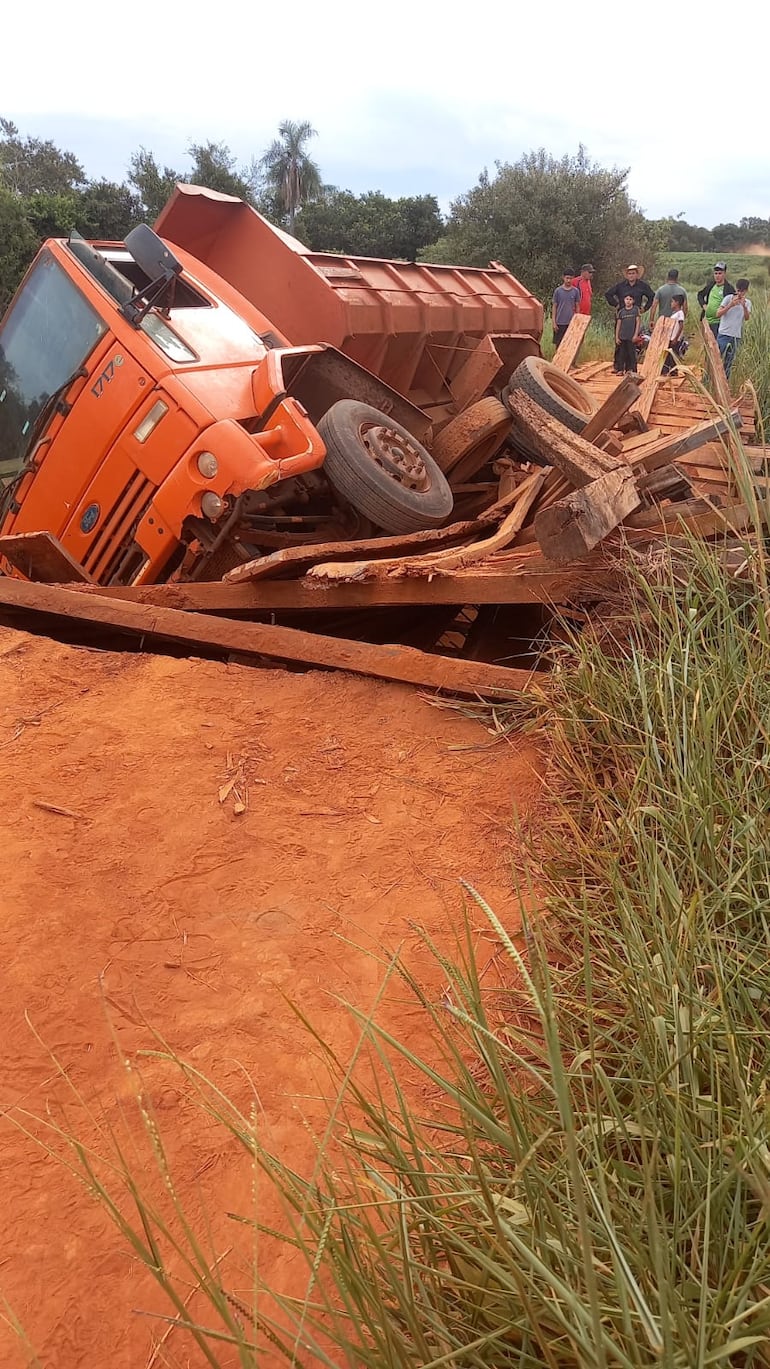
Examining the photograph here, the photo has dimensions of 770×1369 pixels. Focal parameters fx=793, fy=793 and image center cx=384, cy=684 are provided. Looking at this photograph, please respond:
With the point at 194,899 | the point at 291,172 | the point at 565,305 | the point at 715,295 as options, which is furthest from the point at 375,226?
the point at 194,899

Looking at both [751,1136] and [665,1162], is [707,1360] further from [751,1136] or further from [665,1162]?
[665,1162]

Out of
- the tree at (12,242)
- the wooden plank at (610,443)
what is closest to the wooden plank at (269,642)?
the wooden plank at (610,443)

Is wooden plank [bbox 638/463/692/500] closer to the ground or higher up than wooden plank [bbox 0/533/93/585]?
higher up

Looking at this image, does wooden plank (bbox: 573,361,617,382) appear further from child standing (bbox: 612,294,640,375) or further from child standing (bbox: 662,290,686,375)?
child standing (bbox: 662,290,686,375)

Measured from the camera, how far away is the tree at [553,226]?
27.2 m

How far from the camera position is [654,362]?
11.5 meters

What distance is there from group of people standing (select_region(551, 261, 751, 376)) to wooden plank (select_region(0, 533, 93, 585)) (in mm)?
8820

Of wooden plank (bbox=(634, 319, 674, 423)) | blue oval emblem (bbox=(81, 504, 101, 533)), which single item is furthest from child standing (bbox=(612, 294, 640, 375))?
blue oval emblem (bbox=(81, 504, 101, 533))

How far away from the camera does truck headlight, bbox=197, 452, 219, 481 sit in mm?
4652

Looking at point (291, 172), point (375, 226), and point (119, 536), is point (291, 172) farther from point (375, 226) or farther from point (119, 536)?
point (119, 536)

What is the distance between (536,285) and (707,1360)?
98.9 feet

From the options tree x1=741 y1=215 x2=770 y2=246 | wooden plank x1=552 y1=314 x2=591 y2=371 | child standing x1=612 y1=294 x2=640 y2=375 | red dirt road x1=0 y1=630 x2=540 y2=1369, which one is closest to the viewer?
red dirt road x1=0 y1=630 x2=540 y2=1369

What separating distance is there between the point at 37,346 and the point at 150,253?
134 cm

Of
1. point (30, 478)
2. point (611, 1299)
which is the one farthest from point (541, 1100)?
point (30, 478)
